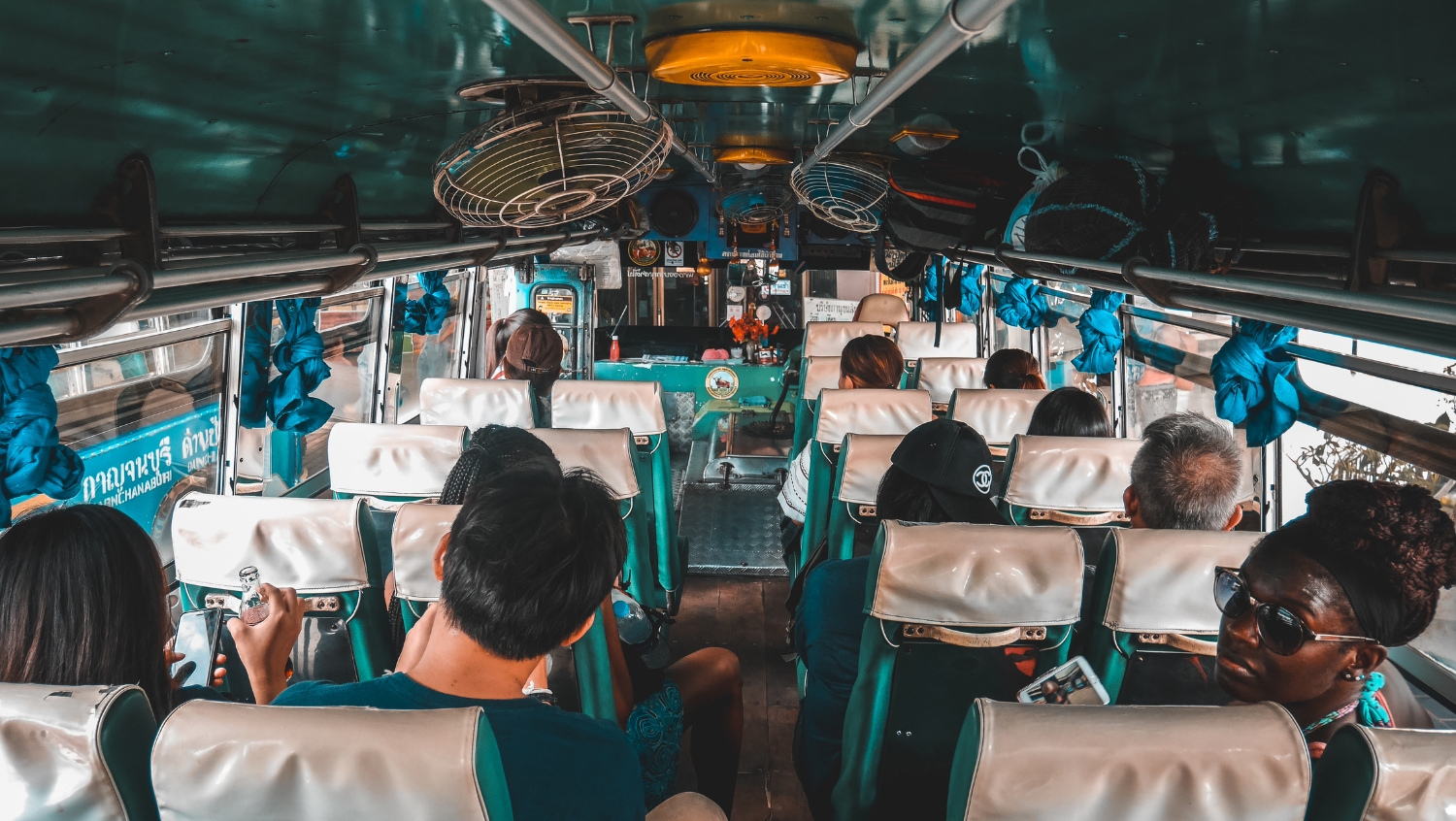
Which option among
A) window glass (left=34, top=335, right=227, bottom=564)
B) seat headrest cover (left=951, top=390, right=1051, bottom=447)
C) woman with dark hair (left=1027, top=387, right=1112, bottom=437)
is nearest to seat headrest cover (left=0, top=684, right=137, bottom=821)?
window glass (left=34, top=335, right=227, bottom=564)

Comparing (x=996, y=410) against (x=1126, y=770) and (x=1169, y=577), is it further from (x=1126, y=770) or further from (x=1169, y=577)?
(x=1126, y=770)

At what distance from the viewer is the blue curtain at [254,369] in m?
4.23

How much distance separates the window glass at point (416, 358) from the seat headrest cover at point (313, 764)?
458 cm

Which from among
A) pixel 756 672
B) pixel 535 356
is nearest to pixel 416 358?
pixel 535 356

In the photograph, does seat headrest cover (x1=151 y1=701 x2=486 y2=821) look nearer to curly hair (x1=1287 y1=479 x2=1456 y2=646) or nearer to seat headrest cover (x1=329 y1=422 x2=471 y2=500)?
curly hair (x1=1287 y1=479 x2=1456 y2=646)

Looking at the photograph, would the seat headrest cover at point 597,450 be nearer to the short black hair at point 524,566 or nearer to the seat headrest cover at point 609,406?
the seat headrest cover at point 609,406

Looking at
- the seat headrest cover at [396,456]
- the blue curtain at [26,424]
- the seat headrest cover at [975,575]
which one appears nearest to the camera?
the seat headrest cover at [975,575]

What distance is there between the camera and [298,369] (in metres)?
4.05

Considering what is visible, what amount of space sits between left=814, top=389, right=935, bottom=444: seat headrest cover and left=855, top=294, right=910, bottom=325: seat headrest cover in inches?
203

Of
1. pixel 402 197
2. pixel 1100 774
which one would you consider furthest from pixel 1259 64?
pixel 402 197

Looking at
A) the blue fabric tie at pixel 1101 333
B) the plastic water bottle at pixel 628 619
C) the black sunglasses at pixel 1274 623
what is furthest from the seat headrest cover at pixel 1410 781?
the blue fabric tie at pixel 1101 333

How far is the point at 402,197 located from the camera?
174 inches

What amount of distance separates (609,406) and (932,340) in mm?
4443

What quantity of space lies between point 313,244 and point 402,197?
772 mm
